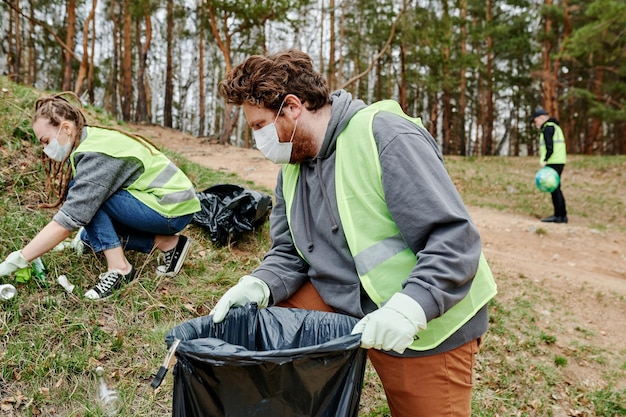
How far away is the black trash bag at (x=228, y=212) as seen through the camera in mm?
4266

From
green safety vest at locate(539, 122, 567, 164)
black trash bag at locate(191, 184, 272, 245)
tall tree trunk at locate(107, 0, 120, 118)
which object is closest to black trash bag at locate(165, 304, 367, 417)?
black trash bag at locate(191, 184, 272, 245)

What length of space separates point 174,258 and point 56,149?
1030mm

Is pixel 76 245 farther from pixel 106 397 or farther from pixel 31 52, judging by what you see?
pixel 31 52

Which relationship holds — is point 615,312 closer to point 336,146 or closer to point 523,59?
point 336,146

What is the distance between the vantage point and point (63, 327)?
8.93 ft

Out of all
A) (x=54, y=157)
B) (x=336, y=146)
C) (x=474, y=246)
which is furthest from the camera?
(x=54, y=157)

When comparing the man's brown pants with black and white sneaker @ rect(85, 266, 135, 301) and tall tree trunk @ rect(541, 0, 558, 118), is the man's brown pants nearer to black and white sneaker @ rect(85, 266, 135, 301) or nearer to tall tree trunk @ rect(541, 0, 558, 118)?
black and white sneaker @ rect(85, 266, 135, 301)

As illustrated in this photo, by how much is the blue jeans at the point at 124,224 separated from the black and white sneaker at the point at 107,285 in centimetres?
17

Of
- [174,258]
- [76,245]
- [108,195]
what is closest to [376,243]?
[108,195]

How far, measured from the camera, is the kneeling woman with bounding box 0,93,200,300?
2820mm

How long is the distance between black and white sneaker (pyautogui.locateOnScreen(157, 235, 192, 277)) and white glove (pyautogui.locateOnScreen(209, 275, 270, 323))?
1.79m

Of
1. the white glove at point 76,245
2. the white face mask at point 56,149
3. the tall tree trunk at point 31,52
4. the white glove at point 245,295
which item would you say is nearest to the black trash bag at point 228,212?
the white glove at point 76,245

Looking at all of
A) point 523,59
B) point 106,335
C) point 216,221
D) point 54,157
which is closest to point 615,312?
point 216,221

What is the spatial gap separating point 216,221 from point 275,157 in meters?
2.54
